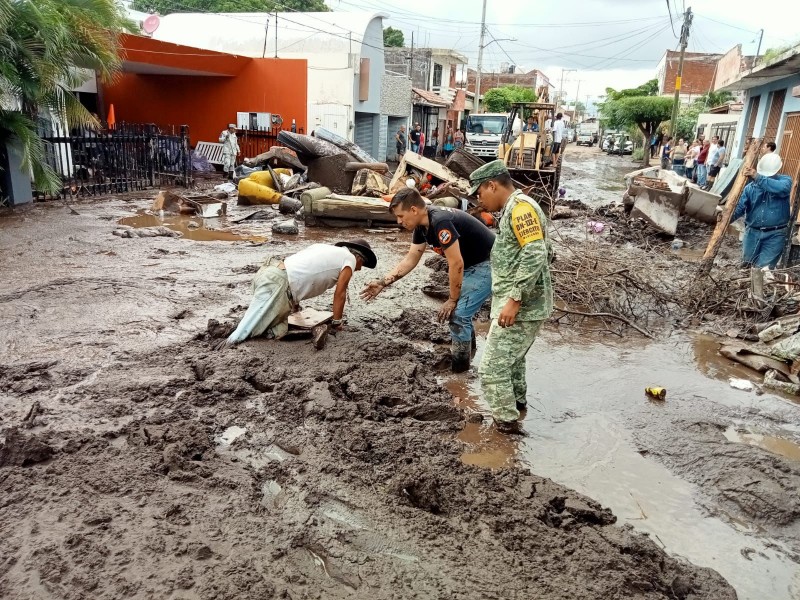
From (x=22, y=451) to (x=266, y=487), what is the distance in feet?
4.41

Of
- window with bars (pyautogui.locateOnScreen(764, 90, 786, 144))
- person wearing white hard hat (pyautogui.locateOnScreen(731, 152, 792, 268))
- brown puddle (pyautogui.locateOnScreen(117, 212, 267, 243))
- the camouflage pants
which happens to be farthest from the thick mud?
window with bars (pyautogui.locateOnScreen(764, 90, 786, 144))

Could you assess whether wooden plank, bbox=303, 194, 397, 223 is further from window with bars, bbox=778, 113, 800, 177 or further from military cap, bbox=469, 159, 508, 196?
window with bars, bbox=778, 113, 800, 177

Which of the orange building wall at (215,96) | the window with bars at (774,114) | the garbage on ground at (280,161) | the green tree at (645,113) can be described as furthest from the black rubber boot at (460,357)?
the green tree at (645,113)

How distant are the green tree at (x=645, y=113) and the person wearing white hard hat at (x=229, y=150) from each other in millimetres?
25421

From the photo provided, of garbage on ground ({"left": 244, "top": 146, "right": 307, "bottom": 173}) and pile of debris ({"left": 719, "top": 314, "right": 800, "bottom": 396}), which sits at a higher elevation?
garbage on ground ({"left": 244, "top": 146, "right": 307, "bottom": 173})

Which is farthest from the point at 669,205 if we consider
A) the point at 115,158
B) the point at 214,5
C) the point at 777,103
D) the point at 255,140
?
the point at 214,5

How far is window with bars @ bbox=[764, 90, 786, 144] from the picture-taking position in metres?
14.6

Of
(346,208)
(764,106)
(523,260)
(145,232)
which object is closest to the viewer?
(523,260)

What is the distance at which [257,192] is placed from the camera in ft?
46.6

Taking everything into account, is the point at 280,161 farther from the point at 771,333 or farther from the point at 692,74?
the point at 692,74

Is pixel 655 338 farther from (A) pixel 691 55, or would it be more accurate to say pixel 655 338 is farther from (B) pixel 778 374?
(A) pixel 691 55

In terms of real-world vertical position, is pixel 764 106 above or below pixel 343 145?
above

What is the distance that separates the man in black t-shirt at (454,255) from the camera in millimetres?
4543

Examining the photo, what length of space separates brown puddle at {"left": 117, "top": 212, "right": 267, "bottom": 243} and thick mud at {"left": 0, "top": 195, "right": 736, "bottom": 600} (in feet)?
16.5
